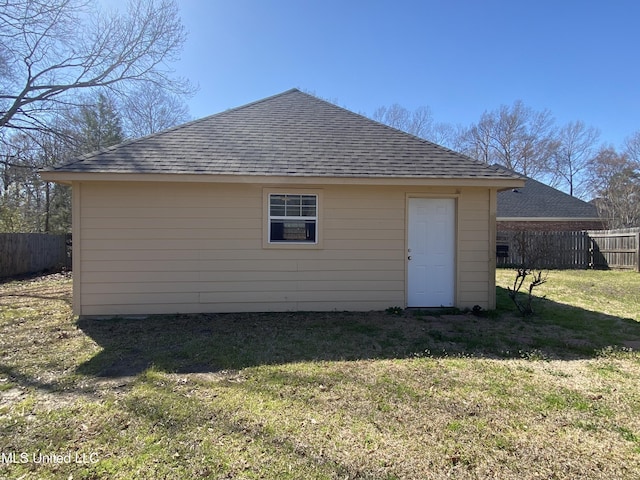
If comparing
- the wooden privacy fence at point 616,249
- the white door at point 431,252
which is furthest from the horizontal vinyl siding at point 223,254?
the wooden privacy fence at point 616,249

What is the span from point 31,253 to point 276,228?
1188 cm

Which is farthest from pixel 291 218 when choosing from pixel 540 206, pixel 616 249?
pixel 540 206

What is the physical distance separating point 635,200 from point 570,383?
24.9m

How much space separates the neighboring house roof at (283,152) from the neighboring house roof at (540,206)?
47.5 feet

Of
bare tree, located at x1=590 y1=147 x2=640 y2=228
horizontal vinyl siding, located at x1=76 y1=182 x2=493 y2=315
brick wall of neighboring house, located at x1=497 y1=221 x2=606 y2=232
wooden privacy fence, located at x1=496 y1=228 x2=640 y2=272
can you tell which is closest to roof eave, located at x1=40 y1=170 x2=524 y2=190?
horizontal vinyl siding, located at x1=76 y1=182 x2=493 y2=315

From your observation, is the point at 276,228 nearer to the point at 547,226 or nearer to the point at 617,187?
the point at 547,226

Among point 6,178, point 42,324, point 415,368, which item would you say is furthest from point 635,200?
point 6,178

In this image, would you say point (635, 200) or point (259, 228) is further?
point (635, 200)

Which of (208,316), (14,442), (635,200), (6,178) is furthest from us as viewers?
(635,200)

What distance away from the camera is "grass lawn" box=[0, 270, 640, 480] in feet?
8.11

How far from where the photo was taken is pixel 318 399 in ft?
11.1

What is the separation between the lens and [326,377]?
393 cm

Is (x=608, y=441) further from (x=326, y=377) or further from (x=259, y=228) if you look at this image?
(x=259, y=228)

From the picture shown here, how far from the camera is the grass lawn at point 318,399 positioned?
247cm
